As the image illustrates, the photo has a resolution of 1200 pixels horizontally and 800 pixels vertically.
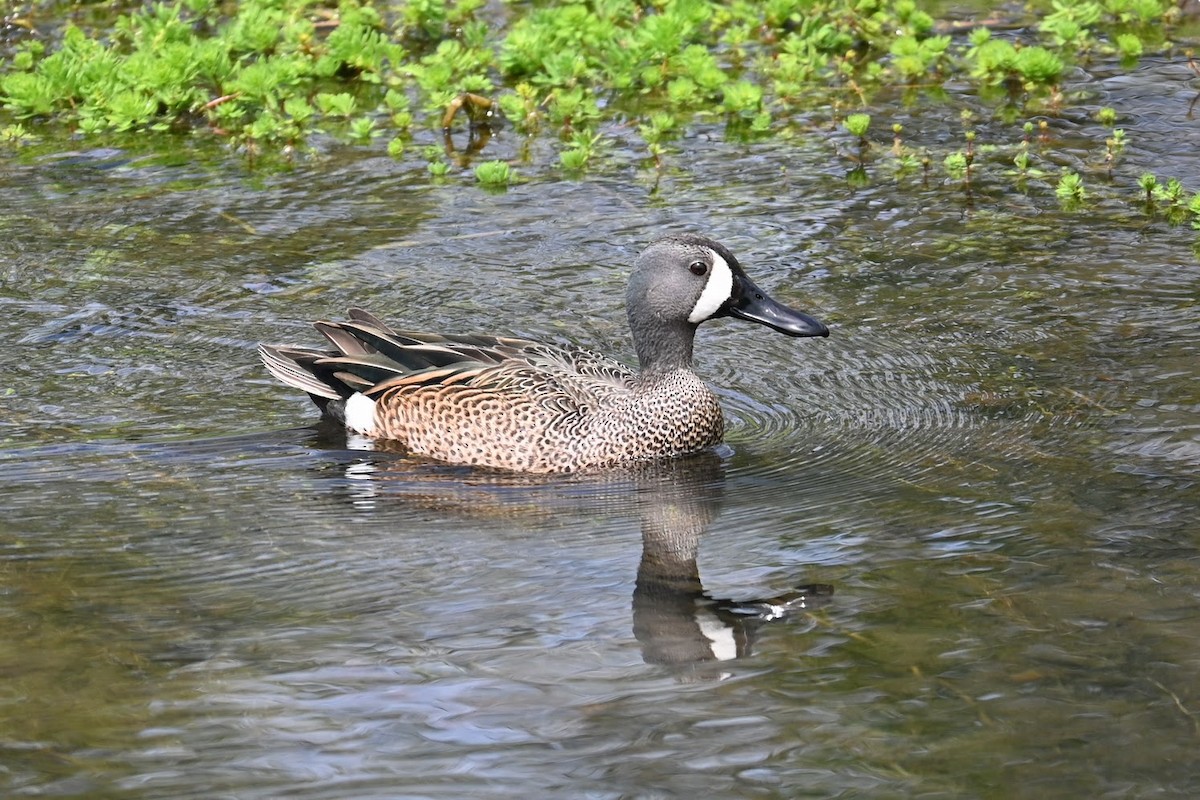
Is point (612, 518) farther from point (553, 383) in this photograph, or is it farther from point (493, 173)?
point (493, 173)

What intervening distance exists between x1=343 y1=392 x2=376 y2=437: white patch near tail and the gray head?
44.4 inches

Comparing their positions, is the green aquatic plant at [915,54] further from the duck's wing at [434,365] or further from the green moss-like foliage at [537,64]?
the duck's wing at [434,365]

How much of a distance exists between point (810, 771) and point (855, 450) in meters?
2.43

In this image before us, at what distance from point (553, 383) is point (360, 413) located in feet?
2.70

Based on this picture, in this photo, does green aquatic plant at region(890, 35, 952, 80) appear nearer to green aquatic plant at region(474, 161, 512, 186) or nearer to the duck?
green aquatic plant at region(474, 161, 512, 186)

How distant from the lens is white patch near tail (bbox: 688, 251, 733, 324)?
6.92 meters

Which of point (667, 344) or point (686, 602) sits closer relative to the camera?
point (686, 602)

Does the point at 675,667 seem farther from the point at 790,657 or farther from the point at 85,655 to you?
the point at 85,655

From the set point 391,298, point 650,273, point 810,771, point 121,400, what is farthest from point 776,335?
point 810,771

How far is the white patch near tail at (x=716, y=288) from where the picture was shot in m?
6.92

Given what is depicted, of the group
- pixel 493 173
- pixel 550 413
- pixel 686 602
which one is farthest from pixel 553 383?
pixel 493 173

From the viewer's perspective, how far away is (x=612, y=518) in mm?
6180

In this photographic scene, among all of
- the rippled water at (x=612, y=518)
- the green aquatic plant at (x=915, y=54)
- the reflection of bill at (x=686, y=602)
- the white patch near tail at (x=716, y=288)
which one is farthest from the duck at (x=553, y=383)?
the green aquatic plant at (x=915, y=54)

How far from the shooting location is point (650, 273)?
276 inches
